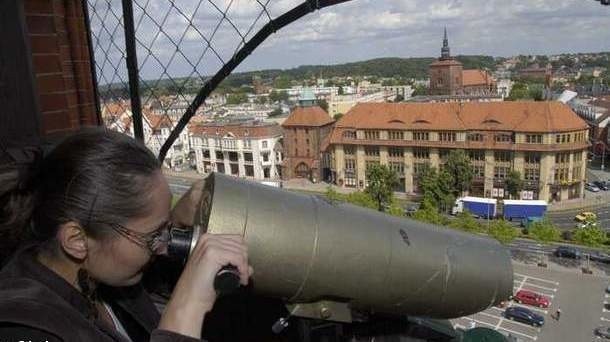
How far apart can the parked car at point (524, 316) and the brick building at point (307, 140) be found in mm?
25462

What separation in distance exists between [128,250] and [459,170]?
112 ft

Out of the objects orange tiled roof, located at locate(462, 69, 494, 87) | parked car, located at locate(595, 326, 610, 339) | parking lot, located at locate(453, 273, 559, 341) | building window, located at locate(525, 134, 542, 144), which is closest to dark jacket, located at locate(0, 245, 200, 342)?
parking lot, located at locate(453, 273, 559, 341)

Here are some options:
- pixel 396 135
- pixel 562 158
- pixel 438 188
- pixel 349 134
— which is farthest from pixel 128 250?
pixel 349 134

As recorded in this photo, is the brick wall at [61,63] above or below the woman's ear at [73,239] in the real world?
above

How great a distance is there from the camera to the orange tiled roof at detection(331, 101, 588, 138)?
33.5m

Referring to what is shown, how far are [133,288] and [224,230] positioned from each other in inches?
12.4

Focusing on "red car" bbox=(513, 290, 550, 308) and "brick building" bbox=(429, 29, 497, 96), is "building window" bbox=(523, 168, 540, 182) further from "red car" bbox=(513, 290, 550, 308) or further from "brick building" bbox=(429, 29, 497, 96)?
"brick building" bbox=(429, 29, 497, 96)

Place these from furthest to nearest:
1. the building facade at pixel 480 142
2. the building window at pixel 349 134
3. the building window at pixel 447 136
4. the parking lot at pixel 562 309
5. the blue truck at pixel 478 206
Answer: the building window at pixel 349 134 < the building window at pixel 447 136 < the building facade at pixel 480 142 < the blue truck at pixel 478 206 < the parking lot at pixel 562 309

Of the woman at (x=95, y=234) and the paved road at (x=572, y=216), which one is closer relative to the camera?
the woman at (x=95, y=234)

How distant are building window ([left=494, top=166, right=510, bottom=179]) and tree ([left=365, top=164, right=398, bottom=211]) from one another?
630 centimetres

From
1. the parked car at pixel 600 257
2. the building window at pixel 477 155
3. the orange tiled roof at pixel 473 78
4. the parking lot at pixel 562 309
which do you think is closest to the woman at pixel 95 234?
the parking lot at pixel 562 309

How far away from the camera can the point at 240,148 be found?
4206cm

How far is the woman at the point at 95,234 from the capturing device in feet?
3.85

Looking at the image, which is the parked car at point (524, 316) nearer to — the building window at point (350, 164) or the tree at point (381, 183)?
the tree at point (381, 183)
